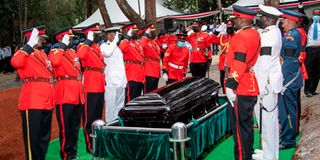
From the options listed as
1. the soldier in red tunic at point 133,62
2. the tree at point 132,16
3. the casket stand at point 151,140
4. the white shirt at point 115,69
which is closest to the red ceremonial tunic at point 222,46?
the soldier in red tunic at point 133,62

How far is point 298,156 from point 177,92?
1656 mm

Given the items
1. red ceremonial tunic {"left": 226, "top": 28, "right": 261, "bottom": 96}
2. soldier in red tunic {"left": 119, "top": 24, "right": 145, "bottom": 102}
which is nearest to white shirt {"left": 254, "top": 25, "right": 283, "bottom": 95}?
red ceremonial tunic {"left": 226, "top": 28, "right": 261, "bottom": 96}

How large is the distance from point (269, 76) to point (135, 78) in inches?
117

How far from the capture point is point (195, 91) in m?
5.47

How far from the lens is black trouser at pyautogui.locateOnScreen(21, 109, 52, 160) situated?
471 cm

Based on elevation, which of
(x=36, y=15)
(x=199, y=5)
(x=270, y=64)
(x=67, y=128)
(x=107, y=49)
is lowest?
(x=67, y=128)

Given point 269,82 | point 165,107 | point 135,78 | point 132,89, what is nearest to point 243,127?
point 269,82

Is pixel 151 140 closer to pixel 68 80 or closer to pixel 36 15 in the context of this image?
pixel 68 80

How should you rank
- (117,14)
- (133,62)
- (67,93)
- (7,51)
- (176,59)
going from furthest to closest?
(7,51), (117,14), (176,59), (133,62), (67,93)

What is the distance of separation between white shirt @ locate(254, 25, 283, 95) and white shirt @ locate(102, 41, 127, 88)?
252 centimetres

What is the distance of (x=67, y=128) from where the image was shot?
214 inches

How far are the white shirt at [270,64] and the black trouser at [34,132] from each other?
2.54 meters

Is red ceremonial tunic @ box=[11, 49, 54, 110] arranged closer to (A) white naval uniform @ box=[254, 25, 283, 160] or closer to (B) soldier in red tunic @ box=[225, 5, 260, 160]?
(B) soldier in red tunic @ box=[225, 5, 260, 160]

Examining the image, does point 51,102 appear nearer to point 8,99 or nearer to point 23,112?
point 23,112
